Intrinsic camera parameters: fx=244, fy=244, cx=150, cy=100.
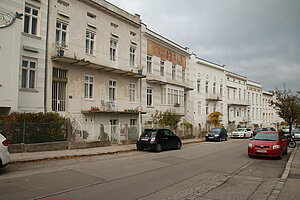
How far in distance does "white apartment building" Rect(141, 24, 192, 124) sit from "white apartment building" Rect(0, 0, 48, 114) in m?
11.3

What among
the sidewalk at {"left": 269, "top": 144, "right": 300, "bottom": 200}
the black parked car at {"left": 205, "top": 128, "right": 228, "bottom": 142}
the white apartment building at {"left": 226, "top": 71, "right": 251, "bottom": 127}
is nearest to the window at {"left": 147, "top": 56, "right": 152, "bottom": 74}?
the black parked car at {"left": 205, "top": 128, "right": 228, "bottom": 142}

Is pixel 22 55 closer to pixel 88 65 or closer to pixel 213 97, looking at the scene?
pixel 88 65

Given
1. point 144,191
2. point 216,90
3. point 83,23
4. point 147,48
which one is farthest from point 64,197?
point 216,90

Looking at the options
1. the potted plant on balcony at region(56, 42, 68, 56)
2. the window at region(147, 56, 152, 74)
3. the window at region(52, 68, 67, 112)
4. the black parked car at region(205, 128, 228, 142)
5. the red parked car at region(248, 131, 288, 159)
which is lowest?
the black parked car at region(205, 128, 228, 142)

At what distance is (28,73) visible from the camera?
1647 cm

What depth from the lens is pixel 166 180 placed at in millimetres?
8266

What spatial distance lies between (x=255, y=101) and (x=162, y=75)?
123ft

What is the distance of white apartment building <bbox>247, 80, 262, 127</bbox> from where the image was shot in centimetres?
5609

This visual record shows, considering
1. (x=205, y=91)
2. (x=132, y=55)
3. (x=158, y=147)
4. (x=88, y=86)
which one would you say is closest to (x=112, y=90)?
(x=88, y=86)

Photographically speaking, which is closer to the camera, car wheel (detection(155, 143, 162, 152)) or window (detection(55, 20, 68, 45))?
car wheel (detection(155, 143, 162, 152))

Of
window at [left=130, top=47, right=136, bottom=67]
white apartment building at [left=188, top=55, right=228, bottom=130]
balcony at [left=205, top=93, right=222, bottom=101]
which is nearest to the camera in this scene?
window at [left=130, top=47, right=136, bottom=67]

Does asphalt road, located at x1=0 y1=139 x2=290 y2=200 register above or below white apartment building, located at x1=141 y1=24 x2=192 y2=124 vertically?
below

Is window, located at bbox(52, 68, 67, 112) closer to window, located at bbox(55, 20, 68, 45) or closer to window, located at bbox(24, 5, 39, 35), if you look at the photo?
window, located at bbox(55, 20, 68, 45)

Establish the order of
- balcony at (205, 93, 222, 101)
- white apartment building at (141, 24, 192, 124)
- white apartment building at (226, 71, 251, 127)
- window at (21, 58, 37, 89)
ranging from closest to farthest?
window at (21, 58, 37, 89)
white apartment building at (141, 24, 192, 124)
balcony at (205, 93, 222, 101)
white apartment building at (226, 71, 251, 127)
